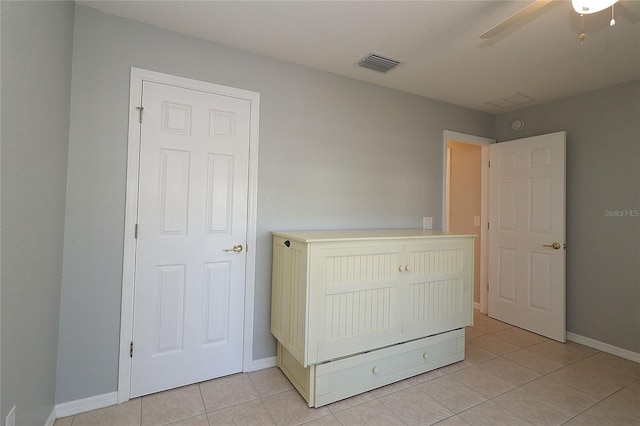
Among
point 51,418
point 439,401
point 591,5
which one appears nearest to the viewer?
point 591,5

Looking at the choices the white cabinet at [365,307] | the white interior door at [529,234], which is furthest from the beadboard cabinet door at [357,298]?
the white interior door at [529,234]

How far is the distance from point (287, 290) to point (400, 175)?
1709 millimetres

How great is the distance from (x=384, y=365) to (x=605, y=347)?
2360 millimetres

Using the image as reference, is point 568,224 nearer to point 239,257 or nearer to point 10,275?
point 239,257

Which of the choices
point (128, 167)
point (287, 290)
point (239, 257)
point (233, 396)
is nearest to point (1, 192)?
point (128, 167)

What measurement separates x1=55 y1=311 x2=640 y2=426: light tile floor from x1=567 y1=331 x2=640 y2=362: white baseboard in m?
0.10

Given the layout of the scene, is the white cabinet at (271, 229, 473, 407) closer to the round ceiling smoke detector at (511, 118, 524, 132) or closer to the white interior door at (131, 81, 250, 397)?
the white interior door at (131, 81, 250, 397)

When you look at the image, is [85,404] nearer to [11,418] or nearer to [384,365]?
[11,418]

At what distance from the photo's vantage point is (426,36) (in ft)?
6.91

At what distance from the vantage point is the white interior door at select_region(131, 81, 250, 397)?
6.64ft

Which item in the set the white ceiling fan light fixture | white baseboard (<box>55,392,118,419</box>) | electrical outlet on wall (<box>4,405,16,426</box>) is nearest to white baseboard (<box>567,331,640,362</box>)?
the white ceiling fan light fixture

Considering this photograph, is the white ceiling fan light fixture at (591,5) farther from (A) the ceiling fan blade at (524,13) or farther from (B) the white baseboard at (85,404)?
(B) the white baseboard at (85,404)

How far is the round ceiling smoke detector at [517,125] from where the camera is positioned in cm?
356

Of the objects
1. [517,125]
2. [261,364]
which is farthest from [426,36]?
[261,364]
